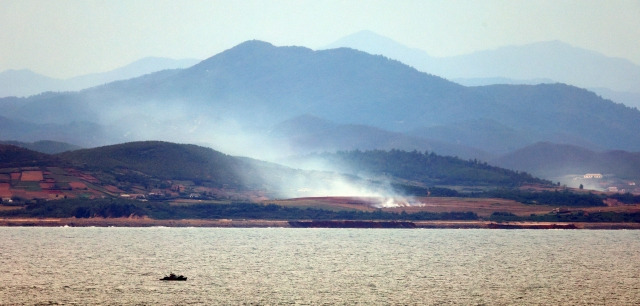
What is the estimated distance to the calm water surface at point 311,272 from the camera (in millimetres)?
104125

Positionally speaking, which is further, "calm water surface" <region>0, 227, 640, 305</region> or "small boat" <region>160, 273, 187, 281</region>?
"small boat" <region>160, 273, 187, 281</region>

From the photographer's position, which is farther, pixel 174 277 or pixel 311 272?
pixel 311 272

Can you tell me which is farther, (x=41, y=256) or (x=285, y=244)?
(x=285, y=244)

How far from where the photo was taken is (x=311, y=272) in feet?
426

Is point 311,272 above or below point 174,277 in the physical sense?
above

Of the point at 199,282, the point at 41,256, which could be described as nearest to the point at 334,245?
the point at 41,256

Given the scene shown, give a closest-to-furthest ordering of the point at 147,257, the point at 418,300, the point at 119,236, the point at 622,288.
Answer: the point at 418,300 → the point at 622,288 → the point at 147,257 → the point at 119,236

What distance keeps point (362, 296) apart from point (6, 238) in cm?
9930

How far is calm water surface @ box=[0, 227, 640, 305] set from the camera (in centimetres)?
10412

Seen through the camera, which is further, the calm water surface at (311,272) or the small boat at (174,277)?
the small boat at (174,277)

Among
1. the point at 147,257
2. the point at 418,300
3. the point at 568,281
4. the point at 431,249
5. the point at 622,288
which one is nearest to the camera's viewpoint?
the point at 418,300

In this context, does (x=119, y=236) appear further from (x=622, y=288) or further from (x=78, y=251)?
(x=622, y=288)

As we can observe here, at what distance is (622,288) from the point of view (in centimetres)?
11525

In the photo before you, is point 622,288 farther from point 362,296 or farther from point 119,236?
point 119,236
